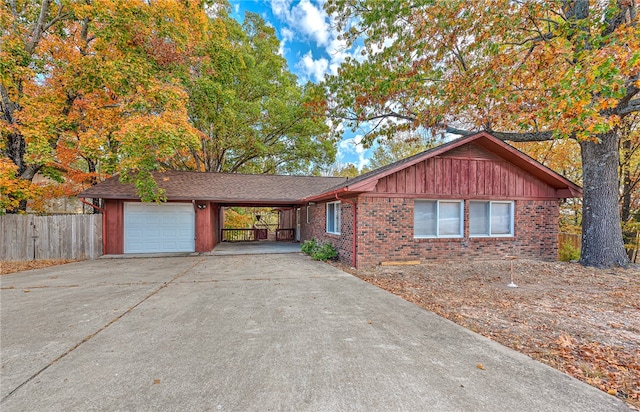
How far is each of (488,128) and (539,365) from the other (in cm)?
914

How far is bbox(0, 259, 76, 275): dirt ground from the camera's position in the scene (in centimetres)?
763

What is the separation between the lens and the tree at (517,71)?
550cm

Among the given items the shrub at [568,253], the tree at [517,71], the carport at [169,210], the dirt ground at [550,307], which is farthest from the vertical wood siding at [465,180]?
the carport at [169,210]

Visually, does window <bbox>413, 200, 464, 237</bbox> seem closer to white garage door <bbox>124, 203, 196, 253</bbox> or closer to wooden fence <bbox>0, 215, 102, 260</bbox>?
white garage door <bbox>124, 203, 196, 253</bbox>

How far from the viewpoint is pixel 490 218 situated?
885 cm

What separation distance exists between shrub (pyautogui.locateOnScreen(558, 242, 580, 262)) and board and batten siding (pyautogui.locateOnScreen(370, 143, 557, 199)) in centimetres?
292

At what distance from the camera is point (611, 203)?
301 inches

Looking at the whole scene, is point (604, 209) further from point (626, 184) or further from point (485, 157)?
point (626, 184)

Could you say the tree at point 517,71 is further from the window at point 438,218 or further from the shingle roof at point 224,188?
the shingle roof at point 224,188

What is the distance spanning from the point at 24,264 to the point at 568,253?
62.8 ft

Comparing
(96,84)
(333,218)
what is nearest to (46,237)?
(96,84)

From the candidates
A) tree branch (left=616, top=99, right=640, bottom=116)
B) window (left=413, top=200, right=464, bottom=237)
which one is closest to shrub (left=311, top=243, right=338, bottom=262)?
window (left=413, top=200, right=464, bottom=237)

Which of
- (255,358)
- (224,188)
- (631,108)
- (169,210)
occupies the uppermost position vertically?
(631,108)

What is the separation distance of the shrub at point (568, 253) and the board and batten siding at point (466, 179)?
9.58 ft
